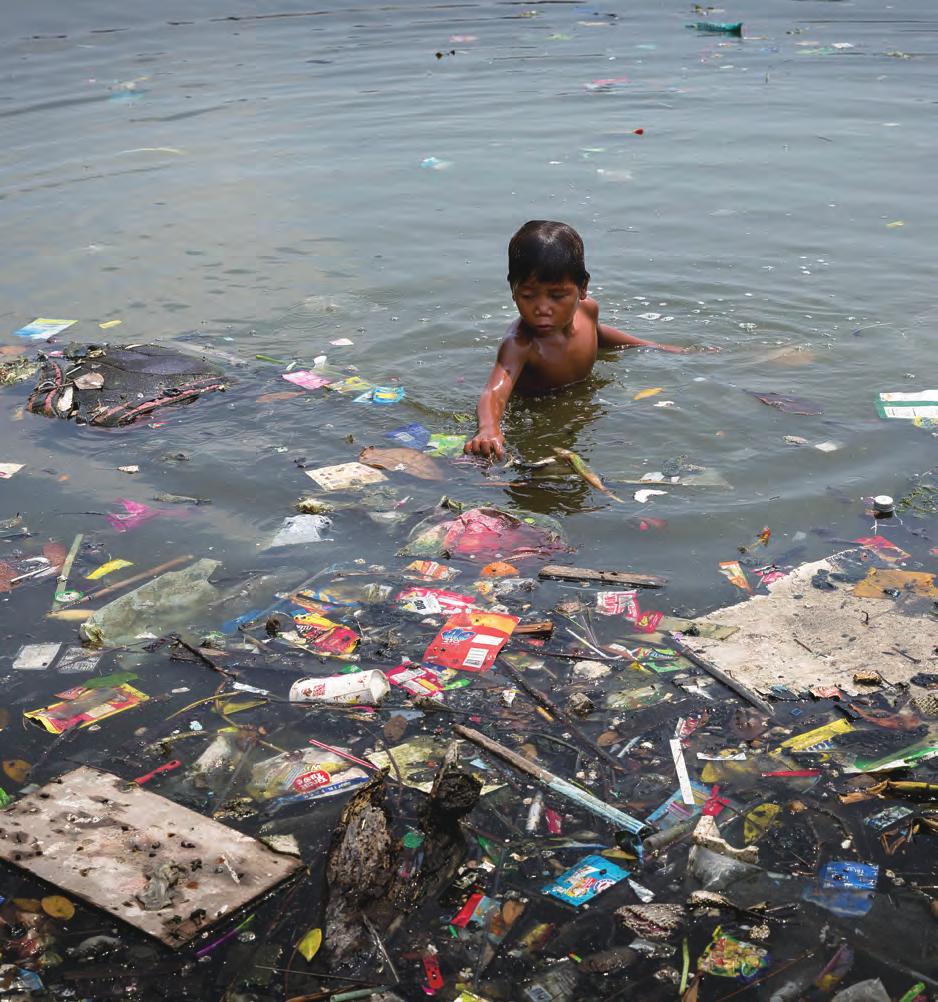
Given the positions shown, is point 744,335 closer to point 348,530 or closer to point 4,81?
point 348,530

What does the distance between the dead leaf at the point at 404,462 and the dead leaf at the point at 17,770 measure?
2094 mm

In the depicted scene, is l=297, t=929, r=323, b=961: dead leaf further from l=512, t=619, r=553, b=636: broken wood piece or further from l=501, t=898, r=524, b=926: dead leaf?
l=512, t=619, r=553, b=636: broken wood piece

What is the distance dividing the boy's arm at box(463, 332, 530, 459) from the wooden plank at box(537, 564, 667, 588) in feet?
3.30

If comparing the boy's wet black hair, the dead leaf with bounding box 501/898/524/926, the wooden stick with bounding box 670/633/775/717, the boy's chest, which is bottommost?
the dead leaf with bounding box 501/898/524/926

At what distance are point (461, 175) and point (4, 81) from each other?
584 centimetres

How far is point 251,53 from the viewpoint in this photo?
13078 mm

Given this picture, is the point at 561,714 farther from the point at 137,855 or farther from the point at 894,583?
the point at 894,583

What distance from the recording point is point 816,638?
3.35 metres

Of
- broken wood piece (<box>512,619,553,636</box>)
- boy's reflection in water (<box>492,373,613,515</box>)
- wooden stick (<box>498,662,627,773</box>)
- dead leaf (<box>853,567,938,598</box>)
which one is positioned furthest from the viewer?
boy's reflection in water (<box>492,373,613,515</box>)

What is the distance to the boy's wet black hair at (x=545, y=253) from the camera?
4926 mm

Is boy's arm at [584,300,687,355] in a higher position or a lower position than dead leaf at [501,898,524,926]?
higher

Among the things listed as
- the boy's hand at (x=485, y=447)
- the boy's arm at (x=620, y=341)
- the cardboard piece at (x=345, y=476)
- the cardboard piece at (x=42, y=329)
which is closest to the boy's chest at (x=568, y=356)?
the boy's arm at (x=620, y=341)

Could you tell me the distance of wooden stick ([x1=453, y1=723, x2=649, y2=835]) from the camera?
2.62 metres

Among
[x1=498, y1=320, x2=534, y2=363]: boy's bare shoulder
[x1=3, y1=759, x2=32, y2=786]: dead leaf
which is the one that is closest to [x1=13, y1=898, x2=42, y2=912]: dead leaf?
[x1=3, y1=759, x2=32, y2=786]: dead leaf
